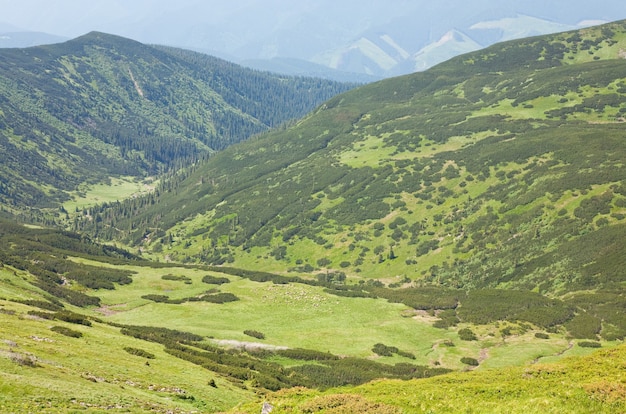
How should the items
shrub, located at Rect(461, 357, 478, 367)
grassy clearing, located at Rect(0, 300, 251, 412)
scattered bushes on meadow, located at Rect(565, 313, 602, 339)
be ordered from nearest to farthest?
grassy clearing, located at Rect(0, 300, 251, 412) < shrub, located at Rect(461, 357, 478, 367) < scattered bushes on meadow, located at Rect(565, 313, 602, 339)

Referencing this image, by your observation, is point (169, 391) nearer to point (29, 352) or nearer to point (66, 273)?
point (29, 352)

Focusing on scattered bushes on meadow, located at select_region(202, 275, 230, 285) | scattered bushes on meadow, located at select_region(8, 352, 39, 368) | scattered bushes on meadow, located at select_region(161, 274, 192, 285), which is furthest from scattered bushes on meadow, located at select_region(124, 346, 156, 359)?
scattered bushes on meadow, located at select_region(161, 274, 192, 285)

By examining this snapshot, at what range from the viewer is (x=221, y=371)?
54.4m

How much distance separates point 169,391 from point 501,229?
12550 cm

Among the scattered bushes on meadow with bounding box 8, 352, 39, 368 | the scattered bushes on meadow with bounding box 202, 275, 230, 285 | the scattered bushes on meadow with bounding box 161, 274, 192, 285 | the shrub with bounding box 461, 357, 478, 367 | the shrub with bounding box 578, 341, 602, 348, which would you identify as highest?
the scattered bushes on meadow with bounding box 8, 352, 39, 368

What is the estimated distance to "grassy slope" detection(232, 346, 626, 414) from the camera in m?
27.5

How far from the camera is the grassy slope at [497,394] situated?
90.2 feet

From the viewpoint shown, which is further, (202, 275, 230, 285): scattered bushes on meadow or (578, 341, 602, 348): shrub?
(202, 275, 230, 285): scattered bushes on meadow

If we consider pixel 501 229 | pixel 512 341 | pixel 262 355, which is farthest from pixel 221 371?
pixel 501 229

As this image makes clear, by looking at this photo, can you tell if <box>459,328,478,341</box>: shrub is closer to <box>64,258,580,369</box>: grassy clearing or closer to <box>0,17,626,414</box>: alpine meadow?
<box>0,17,626,414</box>: alpine meadow

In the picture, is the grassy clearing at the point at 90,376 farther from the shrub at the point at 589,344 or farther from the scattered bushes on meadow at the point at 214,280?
the scattered bushes on meadow at the point at 214,280

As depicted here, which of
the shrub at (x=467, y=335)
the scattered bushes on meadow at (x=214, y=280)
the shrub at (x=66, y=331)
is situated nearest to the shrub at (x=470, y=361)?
the shrub at (x=467, y=335)

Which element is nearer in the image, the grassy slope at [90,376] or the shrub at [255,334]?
the grassy slope at [90,376]

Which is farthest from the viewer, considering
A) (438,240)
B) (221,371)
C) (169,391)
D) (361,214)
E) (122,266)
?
(361,214)
